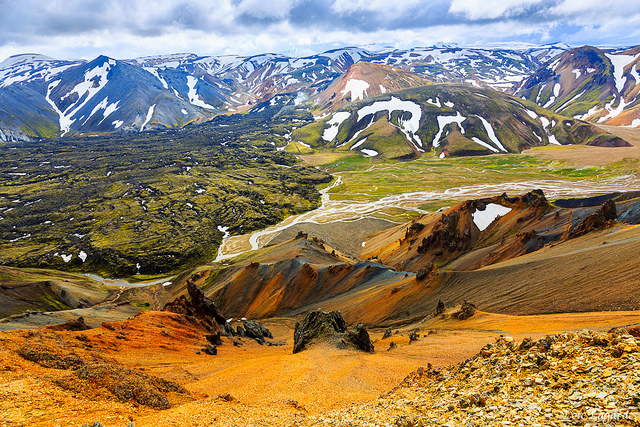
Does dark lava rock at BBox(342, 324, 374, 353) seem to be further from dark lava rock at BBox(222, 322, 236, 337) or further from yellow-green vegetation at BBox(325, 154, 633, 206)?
yellow-green vegetation at BBox(325, 154, 633, 206)

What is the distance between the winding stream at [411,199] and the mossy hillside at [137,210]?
6.37 m

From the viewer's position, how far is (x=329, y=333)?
28.9m

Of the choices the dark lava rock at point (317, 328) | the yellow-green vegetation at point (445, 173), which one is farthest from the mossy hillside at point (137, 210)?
the dark lava rock at point (317, 328)

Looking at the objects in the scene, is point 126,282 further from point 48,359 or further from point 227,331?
point 48,359

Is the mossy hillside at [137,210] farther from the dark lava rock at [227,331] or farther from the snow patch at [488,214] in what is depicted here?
the snow patch at [488,214]

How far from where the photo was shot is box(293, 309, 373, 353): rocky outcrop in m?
26.3

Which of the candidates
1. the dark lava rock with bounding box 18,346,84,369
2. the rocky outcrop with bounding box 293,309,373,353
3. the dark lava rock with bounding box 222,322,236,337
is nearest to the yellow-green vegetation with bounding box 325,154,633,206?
the dark lava rock with bounding box 222,322,236,337

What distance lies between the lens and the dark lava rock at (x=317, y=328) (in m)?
29.0

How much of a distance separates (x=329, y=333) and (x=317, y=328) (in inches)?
55.7

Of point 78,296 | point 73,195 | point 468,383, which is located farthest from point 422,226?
point 73,195

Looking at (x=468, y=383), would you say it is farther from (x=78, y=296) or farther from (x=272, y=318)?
(x=78, y=296)

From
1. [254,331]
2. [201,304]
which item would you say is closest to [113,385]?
[254,331]

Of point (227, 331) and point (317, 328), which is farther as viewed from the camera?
point (227, 331)

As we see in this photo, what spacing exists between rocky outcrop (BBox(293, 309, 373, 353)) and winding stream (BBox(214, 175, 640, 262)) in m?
69.3
